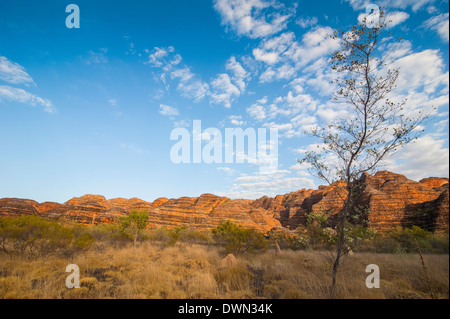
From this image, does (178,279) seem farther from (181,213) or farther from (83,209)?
(181,213)

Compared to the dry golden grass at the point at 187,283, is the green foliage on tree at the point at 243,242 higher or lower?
lower

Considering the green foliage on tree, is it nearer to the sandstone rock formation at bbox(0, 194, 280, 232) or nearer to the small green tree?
the small green tree

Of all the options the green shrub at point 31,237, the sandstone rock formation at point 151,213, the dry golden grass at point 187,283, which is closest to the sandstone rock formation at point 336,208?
the sandstone rock formation at point 151,213

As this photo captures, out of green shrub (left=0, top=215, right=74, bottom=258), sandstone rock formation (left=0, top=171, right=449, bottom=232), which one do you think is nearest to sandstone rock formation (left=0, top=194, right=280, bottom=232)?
sandstone rock formation (left=0, top=171, right=449, bottom=232)

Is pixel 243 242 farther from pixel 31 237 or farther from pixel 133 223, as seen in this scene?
pixel 31 237

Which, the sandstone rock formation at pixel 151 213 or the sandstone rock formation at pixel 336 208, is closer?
the sandstone rock formation at pixel 336 208

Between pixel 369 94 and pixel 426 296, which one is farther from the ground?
pixel 369 94

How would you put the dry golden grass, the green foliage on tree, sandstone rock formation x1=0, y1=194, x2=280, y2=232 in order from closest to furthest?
the dry golden grass
the green foliage on tree
sandstone rock formation x1=0, y1=194, x2=280, y2=232

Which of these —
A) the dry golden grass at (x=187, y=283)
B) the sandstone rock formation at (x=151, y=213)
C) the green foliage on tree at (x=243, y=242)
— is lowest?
the sandstone rock formation at (x=151, y=213)

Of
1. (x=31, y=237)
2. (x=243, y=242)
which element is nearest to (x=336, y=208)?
(x=243, y=242)

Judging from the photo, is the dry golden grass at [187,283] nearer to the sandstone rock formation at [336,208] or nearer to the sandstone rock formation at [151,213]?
the sandstone rock formation at [336,208]

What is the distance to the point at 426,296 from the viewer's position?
6465 millimetres
